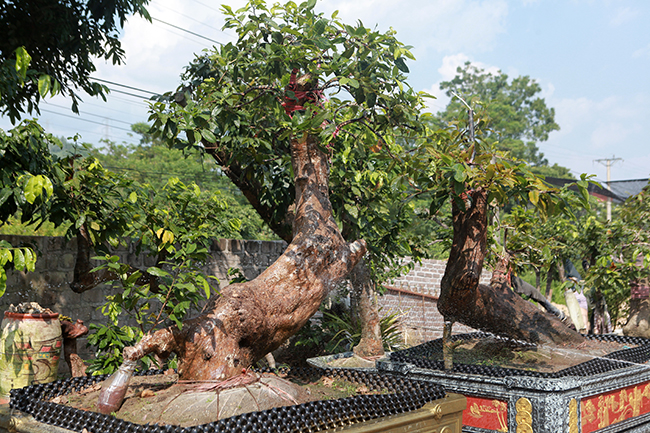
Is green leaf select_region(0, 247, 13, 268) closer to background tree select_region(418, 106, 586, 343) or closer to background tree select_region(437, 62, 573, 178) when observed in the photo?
background tree select_region(418, 106, 586, 343)

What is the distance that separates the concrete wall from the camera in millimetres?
4628

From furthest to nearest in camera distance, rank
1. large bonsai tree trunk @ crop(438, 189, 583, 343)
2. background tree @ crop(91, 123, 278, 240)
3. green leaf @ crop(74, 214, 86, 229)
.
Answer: background tree @ crop(91, 123, 278, 240) → green leaf @ crop(74, 214, 86, 229) → large bonsai tree trunk @ crop(438, 189, 583, 343)

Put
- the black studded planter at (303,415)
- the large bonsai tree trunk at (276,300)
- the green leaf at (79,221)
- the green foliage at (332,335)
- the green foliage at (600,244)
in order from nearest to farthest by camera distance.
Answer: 1. the black studded planter at (303,415)
2. the large bonsai tree trunk at (276,300)
3. the green leaf at (79,221)
4. the green foliage at (600,244)
5. the green foliage at (332,335)

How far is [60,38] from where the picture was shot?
4773mm

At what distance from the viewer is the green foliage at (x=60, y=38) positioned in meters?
4.55

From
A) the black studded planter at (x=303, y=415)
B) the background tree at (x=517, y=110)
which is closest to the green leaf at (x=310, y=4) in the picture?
the black studded planter at (x=303, y=415)

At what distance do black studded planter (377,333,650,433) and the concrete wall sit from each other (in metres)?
2.96

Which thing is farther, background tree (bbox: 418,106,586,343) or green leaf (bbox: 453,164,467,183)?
background tree (bbox: 418,106,586,343)

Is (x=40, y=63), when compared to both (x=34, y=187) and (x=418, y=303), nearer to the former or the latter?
(x=34, y=187)

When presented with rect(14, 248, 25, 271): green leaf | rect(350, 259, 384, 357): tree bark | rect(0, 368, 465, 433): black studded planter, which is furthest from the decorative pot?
rect(350, 259, 384, 357): tree bark

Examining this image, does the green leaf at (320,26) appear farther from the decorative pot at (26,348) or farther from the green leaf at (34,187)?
the decorative pot at (26,348)

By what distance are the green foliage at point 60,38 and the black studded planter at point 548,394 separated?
379 centimetres

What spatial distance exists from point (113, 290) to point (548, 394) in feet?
13.5

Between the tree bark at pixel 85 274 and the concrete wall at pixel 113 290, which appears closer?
the tree bark at pixel 85 274
